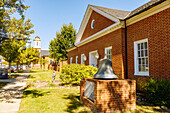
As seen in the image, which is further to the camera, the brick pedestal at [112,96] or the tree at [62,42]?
the tree at [62,42]

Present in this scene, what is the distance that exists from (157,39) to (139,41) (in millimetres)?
1264

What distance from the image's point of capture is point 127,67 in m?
9.07

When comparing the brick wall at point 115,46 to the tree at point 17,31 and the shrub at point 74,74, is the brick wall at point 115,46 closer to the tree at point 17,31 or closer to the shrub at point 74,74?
the shrub at point 74,74

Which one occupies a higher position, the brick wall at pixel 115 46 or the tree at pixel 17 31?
the tree at pixel 17 31

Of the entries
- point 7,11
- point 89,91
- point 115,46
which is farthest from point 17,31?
point 89,91

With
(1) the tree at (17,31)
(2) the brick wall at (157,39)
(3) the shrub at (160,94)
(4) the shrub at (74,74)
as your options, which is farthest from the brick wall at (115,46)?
(1) the tree at (17,31)

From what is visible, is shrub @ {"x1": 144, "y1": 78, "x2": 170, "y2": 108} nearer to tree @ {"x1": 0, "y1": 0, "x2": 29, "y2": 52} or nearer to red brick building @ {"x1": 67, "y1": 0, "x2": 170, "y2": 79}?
red brick building @ {"x1": 67, "y1": 0, "x2": 170, "y2": 79}

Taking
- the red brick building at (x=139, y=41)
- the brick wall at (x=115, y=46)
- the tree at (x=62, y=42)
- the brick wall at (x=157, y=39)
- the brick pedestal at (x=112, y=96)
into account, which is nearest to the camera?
the brick pedestal at (x=112, y=96)

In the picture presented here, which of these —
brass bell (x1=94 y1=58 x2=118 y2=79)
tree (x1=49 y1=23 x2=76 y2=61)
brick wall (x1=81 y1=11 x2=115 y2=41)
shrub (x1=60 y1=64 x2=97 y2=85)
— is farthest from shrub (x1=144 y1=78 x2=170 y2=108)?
tree (x1=49 y1=23 x2=76 y2=61)

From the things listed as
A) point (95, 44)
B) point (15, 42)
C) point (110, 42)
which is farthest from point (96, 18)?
point (15, 42)

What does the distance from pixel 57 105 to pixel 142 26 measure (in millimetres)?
6351

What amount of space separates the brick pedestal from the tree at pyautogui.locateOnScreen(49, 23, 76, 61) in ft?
75.0

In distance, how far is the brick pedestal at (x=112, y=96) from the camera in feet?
13.9

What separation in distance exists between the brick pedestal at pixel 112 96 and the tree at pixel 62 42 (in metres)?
22.9
